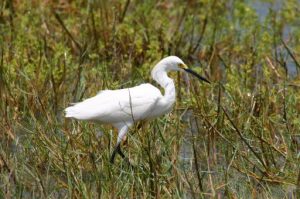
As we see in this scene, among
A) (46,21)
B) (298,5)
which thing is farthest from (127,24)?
(298,5)

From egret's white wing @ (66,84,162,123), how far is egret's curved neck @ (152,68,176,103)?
0.06 metres

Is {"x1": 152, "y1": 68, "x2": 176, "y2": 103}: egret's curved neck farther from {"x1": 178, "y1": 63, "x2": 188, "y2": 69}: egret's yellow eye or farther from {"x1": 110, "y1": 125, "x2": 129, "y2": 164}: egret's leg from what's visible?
{"x1": 110, "y1": 125, "x2": 129, "y2": 164}: egret's leg

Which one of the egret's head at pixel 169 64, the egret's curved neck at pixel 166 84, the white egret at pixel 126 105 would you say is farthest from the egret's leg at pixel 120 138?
the egret's head at pixel 169 64

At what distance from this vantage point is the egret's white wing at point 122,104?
558 cm

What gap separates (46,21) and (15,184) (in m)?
3.47

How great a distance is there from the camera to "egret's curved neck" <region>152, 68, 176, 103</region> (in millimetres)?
5703

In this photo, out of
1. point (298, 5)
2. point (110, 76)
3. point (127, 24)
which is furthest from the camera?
point (298, 5)

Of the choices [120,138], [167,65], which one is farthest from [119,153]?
[167,65]

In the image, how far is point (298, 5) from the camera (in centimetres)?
869

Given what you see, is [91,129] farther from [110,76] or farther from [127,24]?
[127,24]

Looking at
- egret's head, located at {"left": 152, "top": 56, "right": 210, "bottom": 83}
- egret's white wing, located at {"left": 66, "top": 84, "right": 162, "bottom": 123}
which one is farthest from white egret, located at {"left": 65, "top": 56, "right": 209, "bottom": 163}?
egret's head, located at {"left": 152, "top": 56, "right": 210, "bottom": 83}

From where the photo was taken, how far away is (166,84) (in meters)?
5.78

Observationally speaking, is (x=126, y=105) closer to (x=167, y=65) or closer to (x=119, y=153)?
(x=119, y=153)

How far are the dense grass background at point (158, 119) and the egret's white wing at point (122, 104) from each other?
0.46ft
